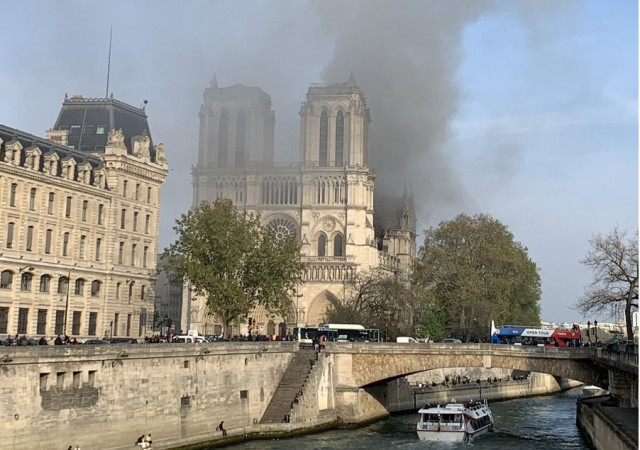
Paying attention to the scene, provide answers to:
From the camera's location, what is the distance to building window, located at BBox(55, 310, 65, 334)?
71700mm

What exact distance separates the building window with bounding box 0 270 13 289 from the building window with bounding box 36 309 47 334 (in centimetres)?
384

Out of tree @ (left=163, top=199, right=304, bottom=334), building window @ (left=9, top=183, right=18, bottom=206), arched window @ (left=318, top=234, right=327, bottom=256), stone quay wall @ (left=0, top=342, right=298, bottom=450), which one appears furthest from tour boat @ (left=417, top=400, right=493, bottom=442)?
arched window @ (left=318, top=234, right=327, bottom=256)

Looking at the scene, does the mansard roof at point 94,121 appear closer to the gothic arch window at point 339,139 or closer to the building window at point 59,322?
the building window at point 59,322

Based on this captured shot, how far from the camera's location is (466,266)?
10412 centimetres

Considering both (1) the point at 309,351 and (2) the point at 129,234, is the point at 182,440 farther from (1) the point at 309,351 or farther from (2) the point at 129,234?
(2) the point at 129,234

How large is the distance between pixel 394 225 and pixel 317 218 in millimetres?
34228

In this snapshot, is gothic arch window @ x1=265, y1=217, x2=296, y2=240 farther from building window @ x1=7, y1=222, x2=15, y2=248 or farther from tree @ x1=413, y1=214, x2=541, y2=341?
building window @ x1=7, y1=222, x2=15, y2=248

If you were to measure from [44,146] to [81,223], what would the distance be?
6361mm

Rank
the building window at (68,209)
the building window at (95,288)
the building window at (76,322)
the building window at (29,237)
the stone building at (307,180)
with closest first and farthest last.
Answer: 1. the building window at (29,237)
2. the building window at (68,209)
3. the building window at (76,322)
4. the building window at (95,288)
5. the stone building at (307,180)

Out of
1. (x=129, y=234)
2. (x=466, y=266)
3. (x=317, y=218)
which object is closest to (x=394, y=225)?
(x=317, y=218)

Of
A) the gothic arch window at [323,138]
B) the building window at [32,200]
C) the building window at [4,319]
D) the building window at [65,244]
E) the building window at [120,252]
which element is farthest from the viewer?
the gothic arch window at [323,138]

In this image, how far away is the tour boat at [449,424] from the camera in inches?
2410

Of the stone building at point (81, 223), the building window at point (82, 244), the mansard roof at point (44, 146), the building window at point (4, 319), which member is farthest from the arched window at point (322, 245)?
the building window at point (4, 319)

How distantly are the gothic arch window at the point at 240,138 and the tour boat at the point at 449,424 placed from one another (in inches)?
3245
